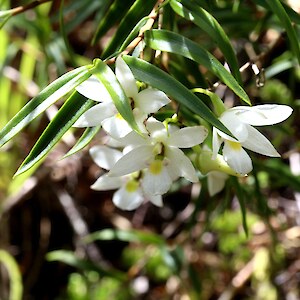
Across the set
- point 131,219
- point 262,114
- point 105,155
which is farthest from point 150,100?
point 131,219

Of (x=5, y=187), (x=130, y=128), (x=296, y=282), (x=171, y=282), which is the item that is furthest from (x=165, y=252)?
(x=130, y=128)

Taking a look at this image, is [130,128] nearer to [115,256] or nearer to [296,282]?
[296,282]

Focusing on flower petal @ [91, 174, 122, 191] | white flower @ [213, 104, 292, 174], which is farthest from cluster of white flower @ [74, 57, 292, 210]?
flower petal @ [91, 174, 122, 191]

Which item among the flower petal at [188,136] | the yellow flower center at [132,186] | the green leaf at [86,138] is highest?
the green leaf at [86,138]

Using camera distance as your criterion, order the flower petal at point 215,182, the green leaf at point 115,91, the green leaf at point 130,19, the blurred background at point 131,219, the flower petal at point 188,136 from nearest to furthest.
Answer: the green leaf at point 115,91
the flower petal at point 188,136
the green leaf at point 130,19
the flower petal at point 215,182
the blurred background at point 131,219

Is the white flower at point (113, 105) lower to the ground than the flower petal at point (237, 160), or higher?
higher

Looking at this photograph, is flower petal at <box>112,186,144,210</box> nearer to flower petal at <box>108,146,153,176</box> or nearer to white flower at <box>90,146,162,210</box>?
white flower at <box>90,146,162,210</box>

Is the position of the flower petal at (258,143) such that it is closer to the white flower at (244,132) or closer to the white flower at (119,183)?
the white flower at (244,132)

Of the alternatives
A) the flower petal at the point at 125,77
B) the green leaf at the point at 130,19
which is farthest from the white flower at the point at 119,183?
the flower petal at the point at 125,77
